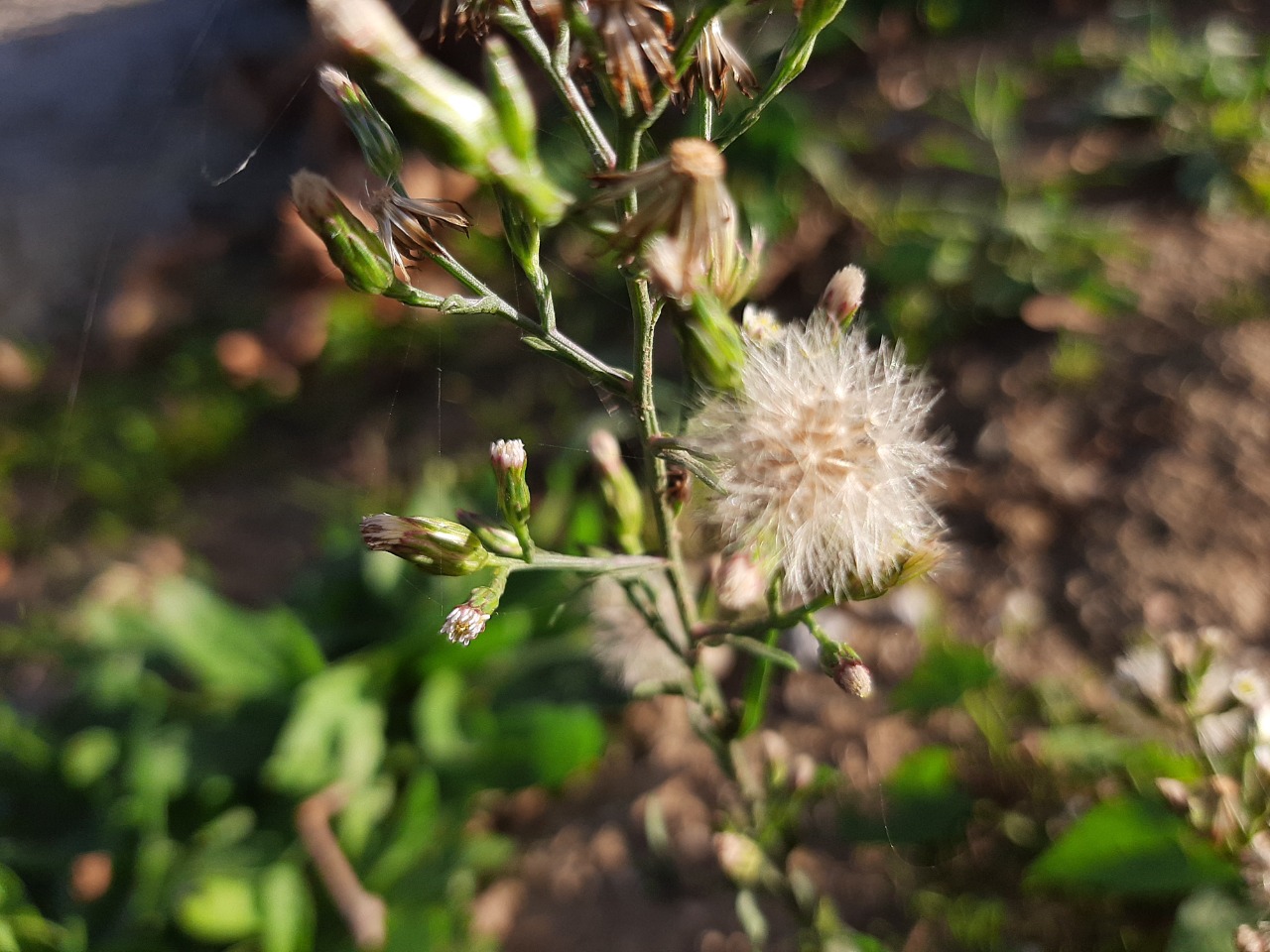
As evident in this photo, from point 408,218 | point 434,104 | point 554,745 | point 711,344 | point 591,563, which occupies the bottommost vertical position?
point 554,745

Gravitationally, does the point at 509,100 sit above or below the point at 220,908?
above

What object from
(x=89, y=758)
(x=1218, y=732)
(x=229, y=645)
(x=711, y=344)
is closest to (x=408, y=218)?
(x=711, y=344)

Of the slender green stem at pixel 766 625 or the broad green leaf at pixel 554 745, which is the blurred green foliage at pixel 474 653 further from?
the slender green stem at pixel 766 625

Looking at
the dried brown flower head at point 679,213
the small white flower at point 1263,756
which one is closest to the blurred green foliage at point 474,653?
the small white flower at point 1263,756

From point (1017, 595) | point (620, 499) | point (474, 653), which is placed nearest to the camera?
point (620, 499)

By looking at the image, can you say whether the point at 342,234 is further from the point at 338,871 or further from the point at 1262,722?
the point at 338,871

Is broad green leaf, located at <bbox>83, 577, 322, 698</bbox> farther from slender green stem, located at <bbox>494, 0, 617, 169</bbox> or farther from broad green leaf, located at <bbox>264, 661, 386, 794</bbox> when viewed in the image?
slender green stem, located at <bbox>494, 0, 617, 169</bbox>

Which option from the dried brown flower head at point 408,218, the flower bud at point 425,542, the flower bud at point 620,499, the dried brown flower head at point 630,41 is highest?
the dried brown flower head at point 630,41

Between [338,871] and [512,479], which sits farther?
[338,871]
